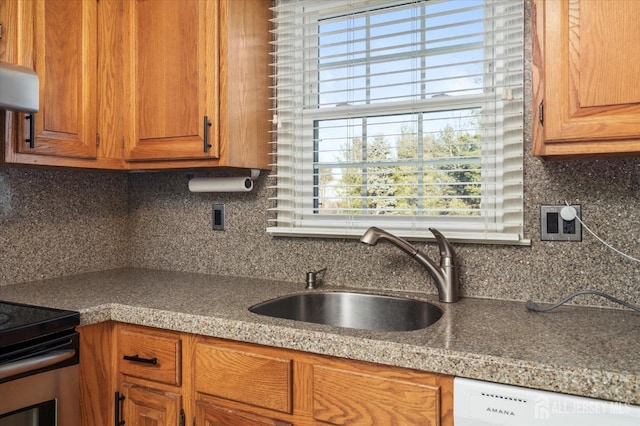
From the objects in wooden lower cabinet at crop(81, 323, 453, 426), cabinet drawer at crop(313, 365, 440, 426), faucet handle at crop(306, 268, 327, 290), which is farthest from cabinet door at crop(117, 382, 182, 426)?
faucet handle at crop(306, 268, 327, 290)

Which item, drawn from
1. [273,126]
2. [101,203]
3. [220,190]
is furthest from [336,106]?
[101,203]

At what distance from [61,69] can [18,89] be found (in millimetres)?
377

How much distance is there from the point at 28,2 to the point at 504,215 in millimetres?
1701

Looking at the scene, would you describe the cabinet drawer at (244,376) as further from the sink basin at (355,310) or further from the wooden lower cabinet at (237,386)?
the sink basin at (355,310)

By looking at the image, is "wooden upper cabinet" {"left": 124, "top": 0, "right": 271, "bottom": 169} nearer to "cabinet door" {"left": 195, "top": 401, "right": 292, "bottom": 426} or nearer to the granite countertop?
the granite countertop

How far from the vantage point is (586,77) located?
1.18 m

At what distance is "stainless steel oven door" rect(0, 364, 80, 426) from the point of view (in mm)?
1265

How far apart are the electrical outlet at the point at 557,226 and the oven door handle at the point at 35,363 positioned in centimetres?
145

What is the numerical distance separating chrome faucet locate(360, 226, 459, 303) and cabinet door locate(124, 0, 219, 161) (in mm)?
658

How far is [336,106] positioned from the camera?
1.94 m

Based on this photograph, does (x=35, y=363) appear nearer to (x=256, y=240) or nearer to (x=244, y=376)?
(x=244, y=376)

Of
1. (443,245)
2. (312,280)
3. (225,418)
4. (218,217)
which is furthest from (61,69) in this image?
(443,245)

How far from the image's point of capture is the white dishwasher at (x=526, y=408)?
918mm

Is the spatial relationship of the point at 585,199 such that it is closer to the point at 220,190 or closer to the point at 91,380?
the point at 220,190
